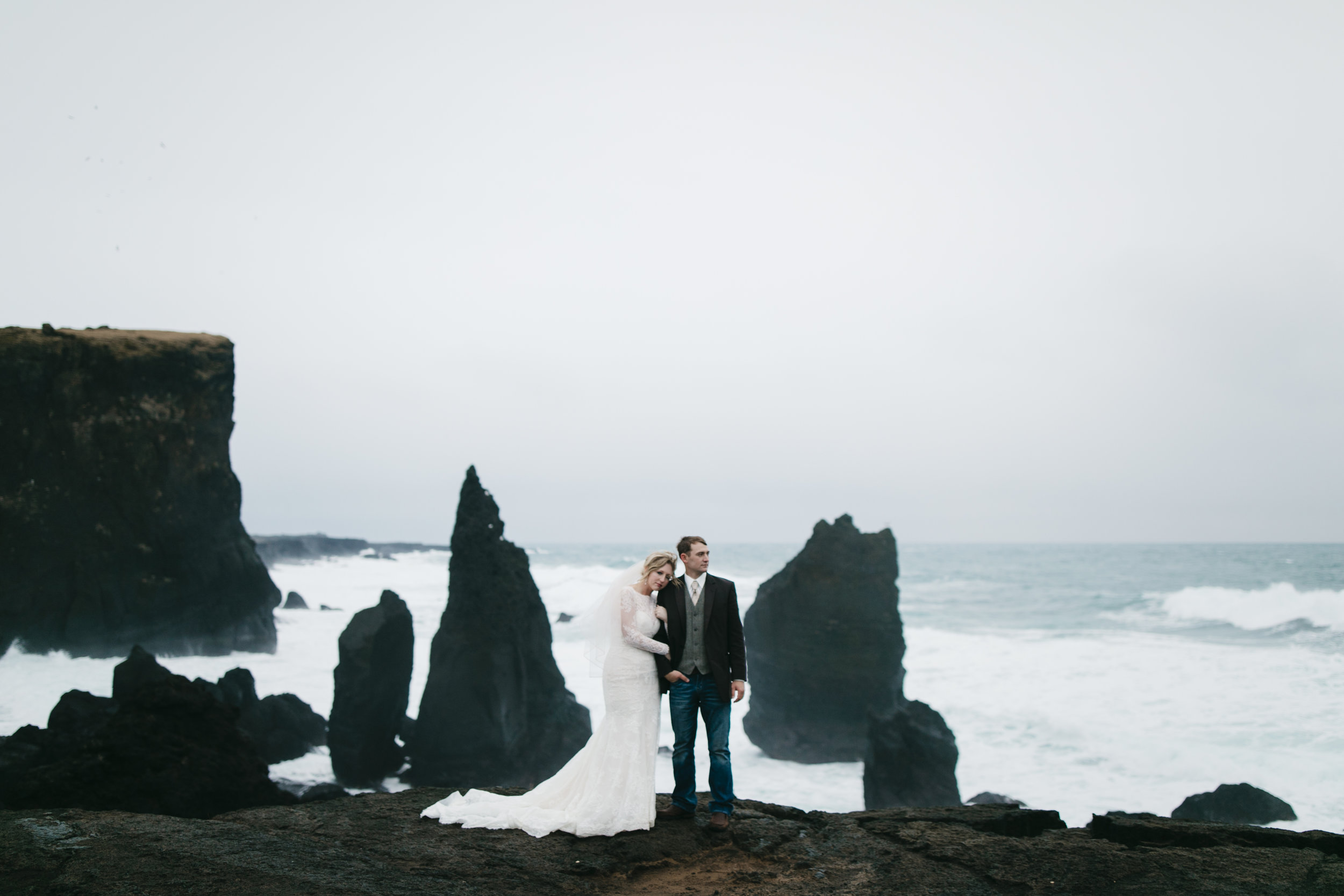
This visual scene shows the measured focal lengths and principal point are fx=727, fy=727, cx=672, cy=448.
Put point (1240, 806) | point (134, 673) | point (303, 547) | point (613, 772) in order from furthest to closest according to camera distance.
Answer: point (303, 547) < point (134, 673) < point (1240, 806) < point (613, 772)

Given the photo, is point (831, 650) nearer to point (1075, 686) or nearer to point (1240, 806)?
point (1240, 806)

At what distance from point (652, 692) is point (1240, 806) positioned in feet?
41.6

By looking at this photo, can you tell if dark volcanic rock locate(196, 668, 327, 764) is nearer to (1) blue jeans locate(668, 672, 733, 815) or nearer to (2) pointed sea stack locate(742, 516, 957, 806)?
(2) pointed sea stack locate(742, 516, 957, 806)

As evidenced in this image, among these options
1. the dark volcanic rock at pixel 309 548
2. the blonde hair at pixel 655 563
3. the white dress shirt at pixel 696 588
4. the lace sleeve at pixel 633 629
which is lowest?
the dark volcanic rock at pixel 309 548

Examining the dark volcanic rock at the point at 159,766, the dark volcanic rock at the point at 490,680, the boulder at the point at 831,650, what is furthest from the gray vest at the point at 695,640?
the boulder at the point at 831,650

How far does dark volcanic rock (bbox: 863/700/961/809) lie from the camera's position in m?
13.8

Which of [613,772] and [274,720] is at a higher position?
[613,772]

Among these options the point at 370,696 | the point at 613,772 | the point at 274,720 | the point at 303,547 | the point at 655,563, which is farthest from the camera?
the point at 303,547

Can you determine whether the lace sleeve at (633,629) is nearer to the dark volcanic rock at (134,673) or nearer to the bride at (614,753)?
the bride at (614,753)

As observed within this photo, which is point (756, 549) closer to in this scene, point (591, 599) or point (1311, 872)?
point (591, 599)

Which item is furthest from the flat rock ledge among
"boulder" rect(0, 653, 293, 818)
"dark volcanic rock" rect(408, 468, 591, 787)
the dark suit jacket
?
"dark volcanic rock" rect(408, 468, 591, 787)

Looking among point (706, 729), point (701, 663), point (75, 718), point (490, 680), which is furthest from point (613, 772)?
point (75, 718)

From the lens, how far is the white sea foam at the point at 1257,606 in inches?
1510

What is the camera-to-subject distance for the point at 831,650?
64.7 feet
